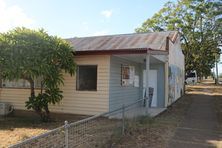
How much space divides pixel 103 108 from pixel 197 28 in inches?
1083

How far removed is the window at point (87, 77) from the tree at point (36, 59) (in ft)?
4.29

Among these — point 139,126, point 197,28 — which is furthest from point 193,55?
point 139,126

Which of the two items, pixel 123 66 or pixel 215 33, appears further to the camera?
pixel 215 33

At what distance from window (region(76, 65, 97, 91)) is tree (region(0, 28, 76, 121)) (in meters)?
1.31

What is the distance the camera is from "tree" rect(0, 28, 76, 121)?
10.8m

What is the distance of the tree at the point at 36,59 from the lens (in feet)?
35.4

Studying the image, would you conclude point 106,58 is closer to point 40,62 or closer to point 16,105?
point 40,62

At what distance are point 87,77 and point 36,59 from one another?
3300mm

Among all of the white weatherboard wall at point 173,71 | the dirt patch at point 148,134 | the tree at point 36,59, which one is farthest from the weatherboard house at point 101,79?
the white weatherboard wall at point 173,71

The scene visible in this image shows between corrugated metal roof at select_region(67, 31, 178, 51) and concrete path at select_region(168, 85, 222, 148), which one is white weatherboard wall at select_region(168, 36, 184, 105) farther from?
concrete path at select_region(168, 85, 222, 148)

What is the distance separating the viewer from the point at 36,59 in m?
11.0

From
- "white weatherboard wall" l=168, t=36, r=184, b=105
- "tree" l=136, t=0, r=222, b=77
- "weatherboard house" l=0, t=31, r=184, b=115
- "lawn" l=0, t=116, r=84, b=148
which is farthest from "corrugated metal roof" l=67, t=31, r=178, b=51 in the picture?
"tree" l=136, t=0, r=222, b=77

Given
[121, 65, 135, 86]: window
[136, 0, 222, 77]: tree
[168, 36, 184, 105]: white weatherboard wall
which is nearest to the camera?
[121, 65, 135, 86]: window

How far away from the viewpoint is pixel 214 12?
35.1m
